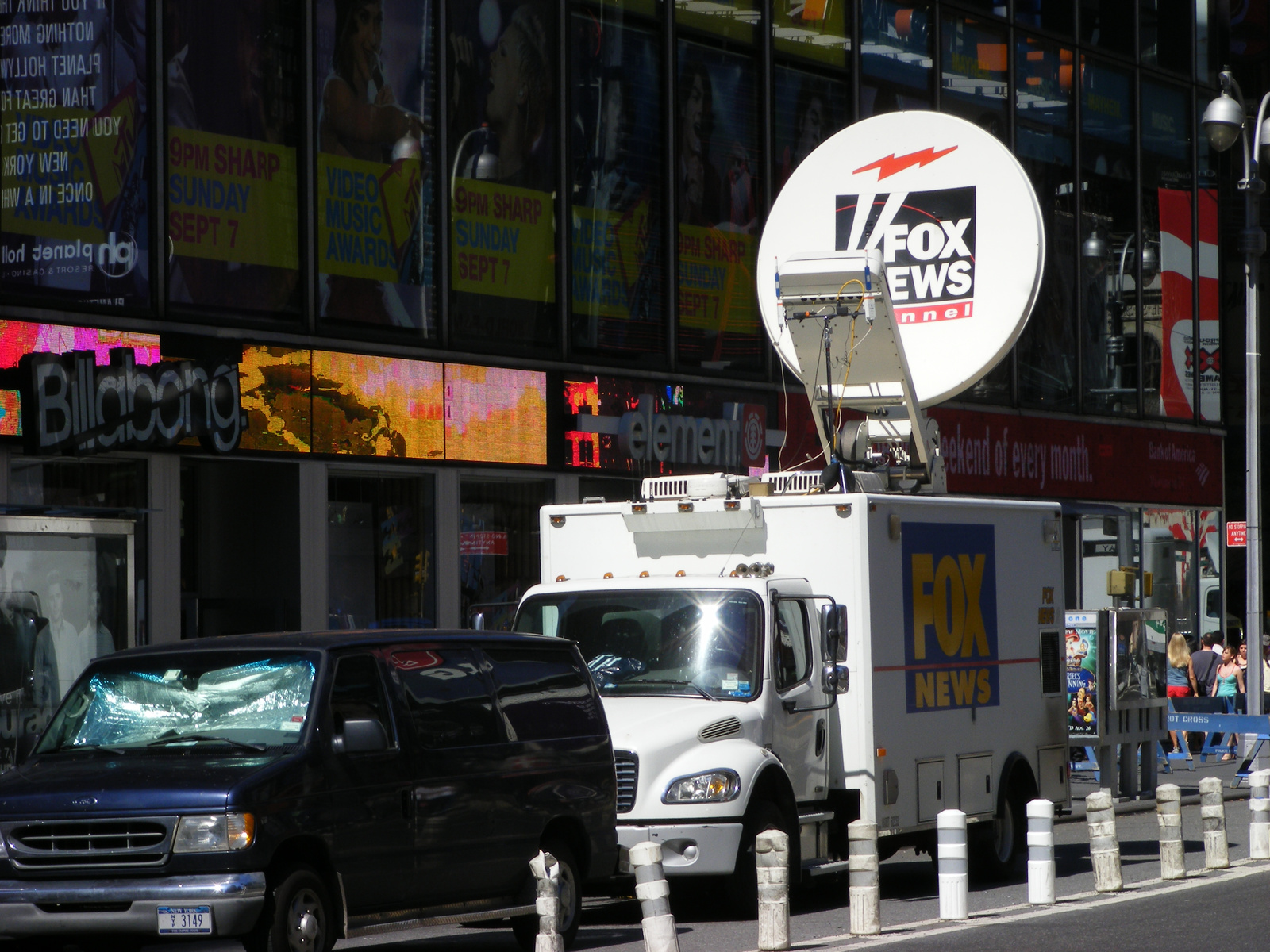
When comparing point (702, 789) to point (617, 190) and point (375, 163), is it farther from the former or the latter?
point (617, 190)

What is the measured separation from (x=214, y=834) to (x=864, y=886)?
413cm

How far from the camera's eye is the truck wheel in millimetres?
11594

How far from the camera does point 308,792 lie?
8625mm

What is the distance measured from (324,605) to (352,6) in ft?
21.3

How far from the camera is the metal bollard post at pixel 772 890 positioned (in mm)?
9914

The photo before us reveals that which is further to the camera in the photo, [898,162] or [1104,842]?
[898,162]

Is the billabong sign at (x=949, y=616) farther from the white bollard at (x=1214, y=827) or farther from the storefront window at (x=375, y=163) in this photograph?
the storefront window at (x=375, y=163)

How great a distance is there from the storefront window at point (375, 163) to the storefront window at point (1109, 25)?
14.9m

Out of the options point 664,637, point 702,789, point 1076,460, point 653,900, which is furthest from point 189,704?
point 1076,460

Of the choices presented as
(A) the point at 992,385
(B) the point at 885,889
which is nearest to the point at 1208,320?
(A) the point at 992,385

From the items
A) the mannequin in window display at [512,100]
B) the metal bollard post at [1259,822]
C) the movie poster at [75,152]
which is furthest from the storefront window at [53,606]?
the metal bollard post at [1259,822]

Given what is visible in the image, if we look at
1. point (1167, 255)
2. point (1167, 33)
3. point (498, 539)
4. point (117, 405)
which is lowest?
point (498, 539)

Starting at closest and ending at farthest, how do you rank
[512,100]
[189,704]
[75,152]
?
1. [189,704]
2. [75,152]
3. [512,100]

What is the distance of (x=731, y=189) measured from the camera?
24438 millimetres
